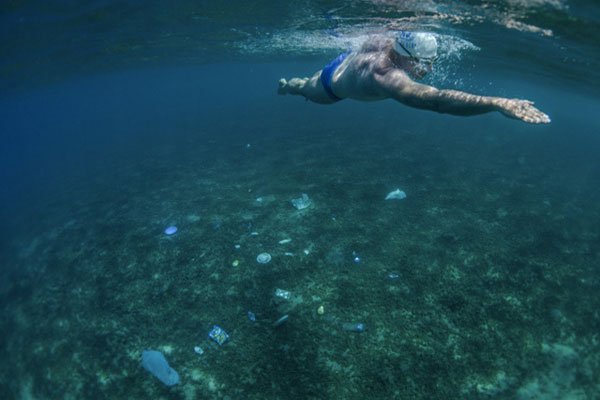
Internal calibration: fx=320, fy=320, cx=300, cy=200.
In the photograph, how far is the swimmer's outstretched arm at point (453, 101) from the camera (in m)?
3.29

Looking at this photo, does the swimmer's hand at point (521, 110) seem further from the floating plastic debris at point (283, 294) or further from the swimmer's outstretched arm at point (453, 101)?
the floating plastic debris at point (283, 294)

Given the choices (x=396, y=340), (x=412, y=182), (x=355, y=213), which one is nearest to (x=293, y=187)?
(x=355, y=213)

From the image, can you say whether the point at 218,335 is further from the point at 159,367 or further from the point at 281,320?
the point at 281,320

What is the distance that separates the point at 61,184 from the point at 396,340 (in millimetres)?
23132

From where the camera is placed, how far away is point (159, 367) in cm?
561

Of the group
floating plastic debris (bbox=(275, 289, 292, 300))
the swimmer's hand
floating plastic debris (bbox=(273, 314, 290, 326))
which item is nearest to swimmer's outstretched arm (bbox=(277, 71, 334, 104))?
the swimmer's hand

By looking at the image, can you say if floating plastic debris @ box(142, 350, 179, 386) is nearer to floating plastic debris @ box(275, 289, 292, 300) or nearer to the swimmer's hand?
floating plastic debris @ box(275, 289, 292, 300)

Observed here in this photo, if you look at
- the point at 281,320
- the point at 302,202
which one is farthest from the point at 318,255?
the point at 302,202

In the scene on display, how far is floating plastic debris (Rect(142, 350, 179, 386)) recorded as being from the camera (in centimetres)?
541

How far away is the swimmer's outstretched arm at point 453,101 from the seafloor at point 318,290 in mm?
4055

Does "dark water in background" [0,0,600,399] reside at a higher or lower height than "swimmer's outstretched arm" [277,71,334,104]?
lower

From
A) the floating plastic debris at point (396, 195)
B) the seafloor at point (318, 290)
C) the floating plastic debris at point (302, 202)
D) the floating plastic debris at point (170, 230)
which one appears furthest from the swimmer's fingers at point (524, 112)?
the floating plastic debris at point (170, 230)

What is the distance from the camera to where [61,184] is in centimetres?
A: 2075

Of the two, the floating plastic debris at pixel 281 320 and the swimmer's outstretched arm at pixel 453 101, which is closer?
the swimmer's outstretched arm at pixel 453 101
